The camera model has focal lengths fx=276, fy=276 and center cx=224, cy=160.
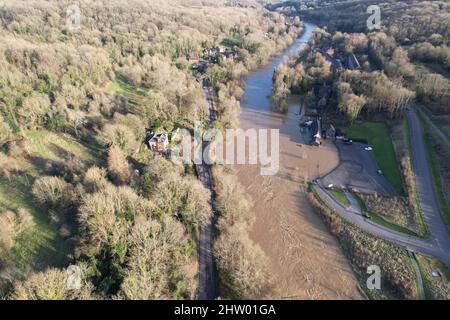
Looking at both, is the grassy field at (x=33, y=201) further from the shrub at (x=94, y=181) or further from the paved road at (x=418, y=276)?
the paved road at (x=418, y=276)

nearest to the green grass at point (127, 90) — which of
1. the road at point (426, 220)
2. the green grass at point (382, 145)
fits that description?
the road at point (426, 220)

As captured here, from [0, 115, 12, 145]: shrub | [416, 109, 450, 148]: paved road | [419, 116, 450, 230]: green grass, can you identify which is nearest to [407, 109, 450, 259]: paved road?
[419, 116, 450, 230]: green grass

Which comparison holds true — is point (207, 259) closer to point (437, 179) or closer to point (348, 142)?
point (437, 179)

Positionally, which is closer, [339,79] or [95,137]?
[95,137]

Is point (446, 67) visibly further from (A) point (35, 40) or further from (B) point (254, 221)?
(A) point (35, 40)

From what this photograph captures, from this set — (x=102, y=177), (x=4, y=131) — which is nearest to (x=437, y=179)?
Result: (x=102, y=177)

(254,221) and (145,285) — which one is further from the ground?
(145,285)
